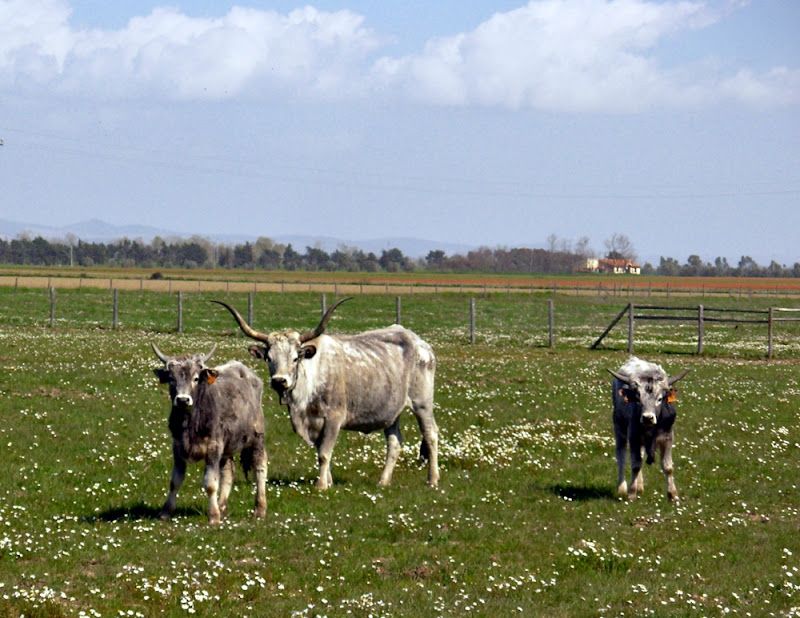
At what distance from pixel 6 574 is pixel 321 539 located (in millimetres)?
3742

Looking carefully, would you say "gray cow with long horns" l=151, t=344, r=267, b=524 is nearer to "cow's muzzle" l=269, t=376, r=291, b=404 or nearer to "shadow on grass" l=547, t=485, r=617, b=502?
"cow's muzzle" l=269, t=376, r=291, b=404

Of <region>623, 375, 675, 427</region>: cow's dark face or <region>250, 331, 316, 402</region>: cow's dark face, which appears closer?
<region>250, 331, 316, 402</region>: cow's dark face

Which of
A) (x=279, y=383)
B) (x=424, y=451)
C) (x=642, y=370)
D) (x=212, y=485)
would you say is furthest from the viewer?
(x=424, y=451)

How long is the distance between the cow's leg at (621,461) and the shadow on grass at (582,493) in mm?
156

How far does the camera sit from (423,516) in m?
14.2

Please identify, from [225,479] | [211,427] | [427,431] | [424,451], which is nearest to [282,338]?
[211,427]

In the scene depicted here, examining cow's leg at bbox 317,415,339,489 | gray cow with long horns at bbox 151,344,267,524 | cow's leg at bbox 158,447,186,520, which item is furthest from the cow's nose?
cow's leg at bbox 317,415,339,489

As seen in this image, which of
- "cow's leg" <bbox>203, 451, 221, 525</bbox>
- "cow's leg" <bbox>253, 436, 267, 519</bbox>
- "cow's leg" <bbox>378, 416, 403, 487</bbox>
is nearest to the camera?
"cow's leg" <bbox>203, 451, 221, 525</bbox>

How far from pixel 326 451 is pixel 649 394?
5.25 meters

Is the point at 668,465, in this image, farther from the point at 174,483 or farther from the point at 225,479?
the point at 174,483

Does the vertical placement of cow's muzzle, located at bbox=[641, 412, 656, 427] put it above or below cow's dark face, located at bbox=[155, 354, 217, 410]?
below

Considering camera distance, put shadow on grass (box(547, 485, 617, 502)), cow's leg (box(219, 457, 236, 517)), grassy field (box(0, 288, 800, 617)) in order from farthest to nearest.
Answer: shadow on grass (box(547, 485, 617, 502)), cow's leg (box(219, 457, 236, 517)), grassy field (box(0, 288, 800, 617))

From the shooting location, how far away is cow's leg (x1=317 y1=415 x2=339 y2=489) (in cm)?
1597

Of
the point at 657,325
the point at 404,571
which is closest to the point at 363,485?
the point at 404,571
